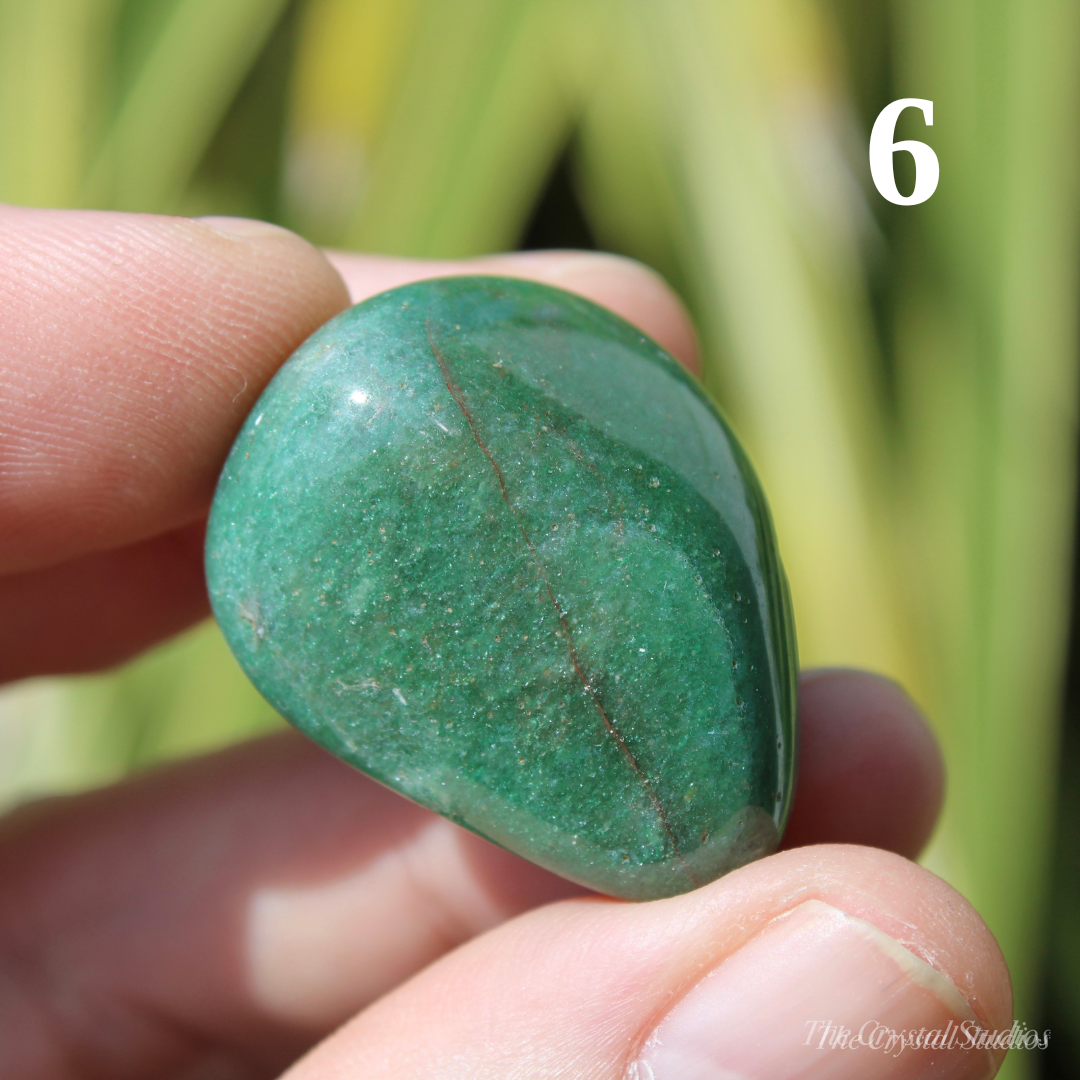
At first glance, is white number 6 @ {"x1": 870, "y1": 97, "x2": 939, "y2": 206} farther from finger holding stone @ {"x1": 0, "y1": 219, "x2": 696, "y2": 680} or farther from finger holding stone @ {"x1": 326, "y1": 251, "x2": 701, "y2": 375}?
finger holding stone @ {"x1": 0, "y1": 219, "x2": 696, "y2": 680}

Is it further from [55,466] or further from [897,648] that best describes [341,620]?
[897,648]

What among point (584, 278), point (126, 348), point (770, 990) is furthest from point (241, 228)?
point (770, 990)

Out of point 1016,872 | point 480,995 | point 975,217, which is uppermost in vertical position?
point 975,217

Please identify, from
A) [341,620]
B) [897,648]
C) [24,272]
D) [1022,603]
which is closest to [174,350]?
[24,272]

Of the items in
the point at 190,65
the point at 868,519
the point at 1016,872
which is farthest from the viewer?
the point at 190,65

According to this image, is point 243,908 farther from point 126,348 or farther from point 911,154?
point 911,154

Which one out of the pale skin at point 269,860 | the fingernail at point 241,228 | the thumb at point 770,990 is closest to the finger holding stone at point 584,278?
the pale skin at point 269,860
